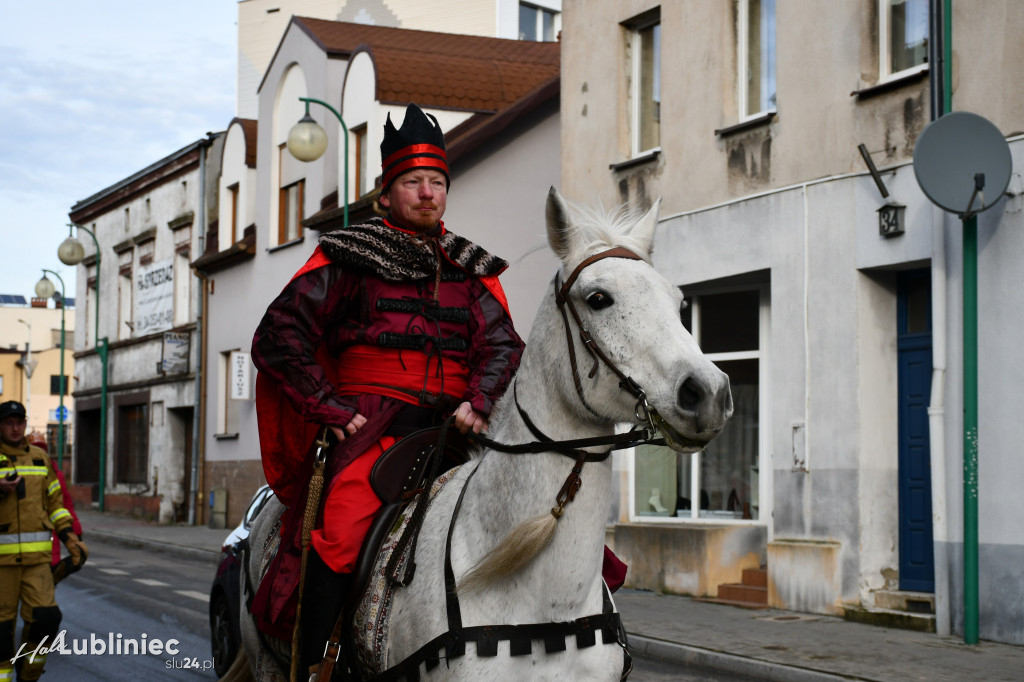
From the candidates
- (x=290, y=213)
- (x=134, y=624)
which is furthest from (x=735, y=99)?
(x=290, y=213)

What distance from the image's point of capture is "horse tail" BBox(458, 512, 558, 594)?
12.4 feet

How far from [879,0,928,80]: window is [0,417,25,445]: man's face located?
918 centimetres

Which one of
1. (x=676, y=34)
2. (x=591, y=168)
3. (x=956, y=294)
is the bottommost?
(x=956, y=294)

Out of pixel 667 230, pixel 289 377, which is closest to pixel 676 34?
pixel 667 230

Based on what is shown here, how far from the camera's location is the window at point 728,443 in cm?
1548

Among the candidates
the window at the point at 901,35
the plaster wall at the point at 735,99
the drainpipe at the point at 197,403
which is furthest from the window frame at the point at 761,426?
the drainpipe at the point at 197,403

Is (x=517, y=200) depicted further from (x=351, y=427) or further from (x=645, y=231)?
(x=645, y=231)

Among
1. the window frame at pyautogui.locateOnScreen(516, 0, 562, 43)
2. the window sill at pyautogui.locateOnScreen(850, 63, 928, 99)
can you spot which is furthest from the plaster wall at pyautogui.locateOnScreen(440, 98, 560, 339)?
the window frame at pyautogui.locateOnScreen(516, 0, 562, 43)

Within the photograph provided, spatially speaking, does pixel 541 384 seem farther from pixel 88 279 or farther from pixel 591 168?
pixel 88 279

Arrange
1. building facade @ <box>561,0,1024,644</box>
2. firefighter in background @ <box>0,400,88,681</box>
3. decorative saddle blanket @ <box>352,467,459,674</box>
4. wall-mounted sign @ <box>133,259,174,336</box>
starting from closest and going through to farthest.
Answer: decorative saddle blanket @ <box>352,467,459,674</box> < firefighter in background @ <box>0,400,88,681</box> < building facade @ <box>561,0,1024,644</box> < wall-mounted sign @ <box>133,259,174,336</box>

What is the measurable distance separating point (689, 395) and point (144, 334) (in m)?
36.2

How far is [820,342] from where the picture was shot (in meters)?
13.8

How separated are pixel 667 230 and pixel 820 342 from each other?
128 inches

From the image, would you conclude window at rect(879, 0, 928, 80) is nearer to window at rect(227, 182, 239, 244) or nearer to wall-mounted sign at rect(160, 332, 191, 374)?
window at rect(227, 182, 239, 244)
